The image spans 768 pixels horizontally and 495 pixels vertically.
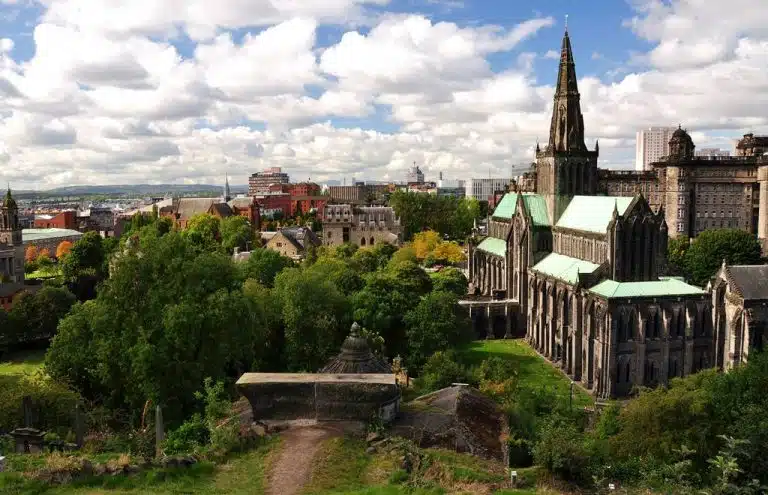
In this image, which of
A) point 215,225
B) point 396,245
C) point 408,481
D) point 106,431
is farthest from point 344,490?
point 215,225

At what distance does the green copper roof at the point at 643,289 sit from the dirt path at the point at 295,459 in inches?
1269

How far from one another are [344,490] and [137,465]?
18.0ft

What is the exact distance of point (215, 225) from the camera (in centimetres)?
11606

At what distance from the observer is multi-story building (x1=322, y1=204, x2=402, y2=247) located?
10588 cm

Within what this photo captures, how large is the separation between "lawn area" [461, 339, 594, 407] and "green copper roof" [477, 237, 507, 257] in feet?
41.1

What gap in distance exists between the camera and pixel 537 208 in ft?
213

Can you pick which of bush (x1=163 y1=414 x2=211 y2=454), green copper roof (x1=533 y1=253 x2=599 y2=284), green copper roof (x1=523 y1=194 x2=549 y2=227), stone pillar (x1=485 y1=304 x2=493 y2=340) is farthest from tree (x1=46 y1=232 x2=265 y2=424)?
green copper roof (x1=523 y1=194 x2=549 y2=227)

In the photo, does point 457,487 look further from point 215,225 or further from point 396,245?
point 215,225

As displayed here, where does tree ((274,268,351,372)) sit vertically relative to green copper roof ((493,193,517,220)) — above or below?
below

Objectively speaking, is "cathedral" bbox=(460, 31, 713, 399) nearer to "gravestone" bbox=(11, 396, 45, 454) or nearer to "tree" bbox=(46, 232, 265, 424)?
"tree" bbox=(46, 232, 265, 424)

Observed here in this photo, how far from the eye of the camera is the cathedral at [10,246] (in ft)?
276

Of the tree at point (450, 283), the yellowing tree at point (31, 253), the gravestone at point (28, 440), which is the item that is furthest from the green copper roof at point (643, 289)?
the yellowing tree at point (31, 253)

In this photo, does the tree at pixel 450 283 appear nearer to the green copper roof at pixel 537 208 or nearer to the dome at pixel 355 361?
the green copper roof at pixel 537 208

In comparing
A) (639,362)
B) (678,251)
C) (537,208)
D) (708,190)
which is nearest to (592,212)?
Result: (537,208)
